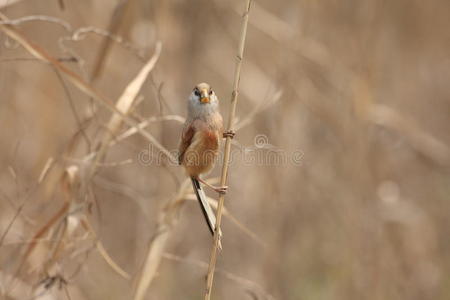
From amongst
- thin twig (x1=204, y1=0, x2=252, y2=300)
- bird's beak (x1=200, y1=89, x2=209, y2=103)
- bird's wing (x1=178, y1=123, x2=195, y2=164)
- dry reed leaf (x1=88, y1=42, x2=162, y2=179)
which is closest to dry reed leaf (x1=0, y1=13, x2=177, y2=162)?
dry reed leaf (x1=88, y1=42, x2=162, y2=179)

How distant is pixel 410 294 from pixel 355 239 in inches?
31.5

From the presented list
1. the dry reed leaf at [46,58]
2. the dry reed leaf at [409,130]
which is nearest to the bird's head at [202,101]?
the dry reed leaf at [46,58]

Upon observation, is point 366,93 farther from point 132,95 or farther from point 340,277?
point 132,95

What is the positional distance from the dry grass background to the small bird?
0.89m

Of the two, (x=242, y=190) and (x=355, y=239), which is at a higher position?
(x=242, y=190)

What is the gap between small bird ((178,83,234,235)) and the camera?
7.48ft

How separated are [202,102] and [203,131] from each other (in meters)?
0.12

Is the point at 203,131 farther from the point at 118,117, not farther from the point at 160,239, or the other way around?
the point at 160,239

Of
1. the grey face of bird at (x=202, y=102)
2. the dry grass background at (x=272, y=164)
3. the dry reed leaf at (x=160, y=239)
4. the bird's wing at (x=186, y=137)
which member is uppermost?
the dry grass background at (x=272, y=164)

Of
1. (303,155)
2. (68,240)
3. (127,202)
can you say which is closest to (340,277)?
(303,155)

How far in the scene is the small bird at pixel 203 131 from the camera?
2.28 metres

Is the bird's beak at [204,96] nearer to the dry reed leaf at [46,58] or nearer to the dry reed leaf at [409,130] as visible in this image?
the dry reed leaf at [46,58]

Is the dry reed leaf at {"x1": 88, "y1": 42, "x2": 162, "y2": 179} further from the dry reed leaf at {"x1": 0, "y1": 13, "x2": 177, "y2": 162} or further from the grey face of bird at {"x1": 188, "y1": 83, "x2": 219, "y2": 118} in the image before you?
the grey face of bird at {"x1": 188, "y1": 83, "x2": 219, "y2": 118}

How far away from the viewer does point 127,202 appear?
4977 millimetres
